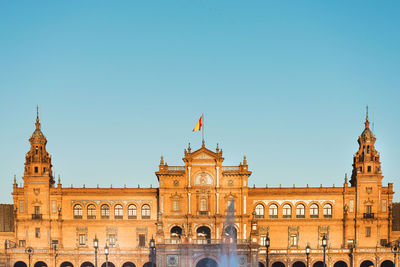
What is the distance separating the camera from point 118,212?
3420 inches

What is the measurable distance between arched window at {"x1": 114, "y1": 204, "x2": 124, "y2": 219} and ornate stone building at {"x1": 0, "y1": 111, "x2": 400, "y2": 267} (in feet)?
0.60

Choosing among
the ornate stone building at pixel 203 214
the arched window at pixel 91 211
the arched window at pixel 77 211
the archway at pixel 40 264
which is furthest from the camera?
the arched window at pixel 91 211

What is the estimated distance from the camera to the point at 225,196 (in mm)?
83062

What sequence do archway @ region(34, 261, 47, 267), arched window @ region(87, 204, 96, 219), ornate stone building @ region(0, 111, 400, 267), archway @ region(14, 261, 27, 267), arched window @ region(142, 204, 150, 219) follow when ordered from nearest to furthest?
ornate stone building @ region(0, 111, 400, 267) < archway @ region(34, 261, 47, 267) < archway @ region(14, 261, 27, 267) < arched window @ region(87, 204, 96, 219) < arched window @ region(142, 204, 150, 219)

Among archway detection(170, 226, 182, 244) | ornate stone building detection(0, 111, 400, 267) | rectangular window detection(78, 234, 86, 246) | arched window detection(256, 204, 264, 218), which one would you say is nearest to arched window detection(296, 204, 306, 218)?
ornate stone building detection(0, 111, 400, 267)

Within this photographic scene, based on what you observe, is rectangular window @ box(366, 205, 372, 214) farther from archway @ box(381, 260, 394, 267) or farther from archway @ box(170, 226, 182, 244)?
archway @ box(170, 226, 182, 244)

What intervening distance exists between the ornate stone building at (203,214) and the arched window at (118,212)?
7.2 inches

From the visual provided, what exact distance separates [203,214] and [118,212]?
15881mm

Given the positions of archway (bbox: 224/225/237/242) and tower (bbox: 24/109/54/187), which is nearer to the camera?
archway (bbox: 224/225/237/242)

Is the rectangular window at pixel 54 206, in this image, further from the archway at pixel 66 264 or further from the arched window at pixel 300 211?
the arched window at pixel 300 211

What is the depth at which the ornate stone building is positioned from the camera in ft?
266

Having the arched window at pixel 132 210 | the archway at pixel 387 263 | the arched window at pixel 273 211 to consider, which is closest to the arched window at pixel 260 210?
the arched window at pixel 273 211

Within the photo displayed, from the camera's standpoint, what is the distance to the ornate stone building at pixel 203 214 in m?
81.2

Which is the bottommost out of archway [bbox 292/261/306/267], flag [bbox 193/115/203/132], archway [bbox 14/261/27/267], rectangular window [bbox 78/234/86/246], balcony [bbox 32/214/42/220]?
archway [bbox 292/261/306/267]
